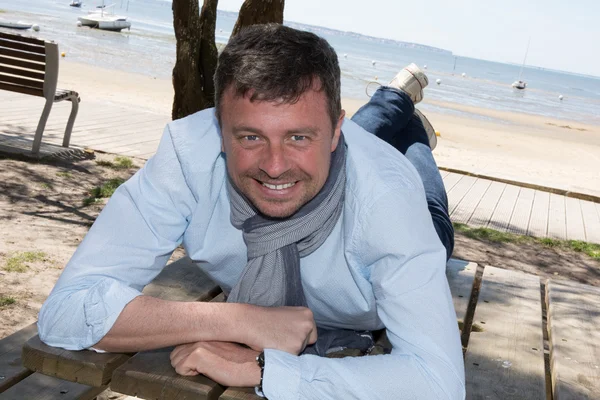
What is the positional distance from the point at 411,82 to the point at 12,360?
10.5ft

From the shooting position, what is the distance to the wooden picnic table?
1.78m

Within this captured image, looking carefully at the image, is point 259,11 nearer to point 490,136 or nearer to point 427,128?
point 427,128

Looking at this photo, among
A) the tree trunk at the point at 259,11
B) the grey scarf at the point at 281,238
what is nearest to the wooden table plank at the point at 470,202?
the tree trunk at the point at 259,11

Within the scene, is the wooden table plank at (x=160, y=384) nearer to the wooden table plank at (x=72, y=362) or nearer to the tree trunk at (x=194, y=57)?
the wooden table plank at (x=72, y=362)

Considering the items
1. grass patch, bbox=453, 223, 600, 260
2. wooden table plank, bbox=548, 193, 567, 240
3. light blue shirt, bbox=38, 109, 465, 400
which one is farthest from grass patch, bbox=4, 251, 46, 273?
wooden table plank, bbox=548, 193, 567, 240

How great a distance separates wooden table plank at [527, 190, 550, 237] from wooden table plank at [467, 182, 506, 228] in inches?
15.8

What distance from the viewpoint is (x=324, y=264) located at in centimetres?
205

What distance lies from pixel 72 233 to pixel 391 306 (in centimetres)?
397

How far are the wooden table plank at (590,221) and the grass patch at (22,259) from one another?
4994mm

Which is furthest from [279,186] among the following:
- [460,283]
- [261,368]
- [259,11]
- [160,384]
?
[259,11]

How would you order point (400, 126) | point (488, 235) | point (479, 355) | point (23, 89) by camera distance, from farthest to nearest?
1. point (23, 89)
2. point (488, 235)
3. point (400, 126)
4. point (479, 355)

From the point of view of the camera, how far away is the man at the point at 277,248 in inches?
70.1

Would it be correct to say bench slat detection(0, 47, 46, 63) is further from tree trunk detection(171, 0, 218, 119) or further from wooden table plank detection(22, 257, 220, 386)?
wooden table plank detection(22, 257, 220, 386)

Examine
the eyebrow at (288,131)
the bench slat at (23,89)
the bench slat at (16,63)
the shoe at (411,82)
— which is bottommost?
the bench slat at (23,89)
